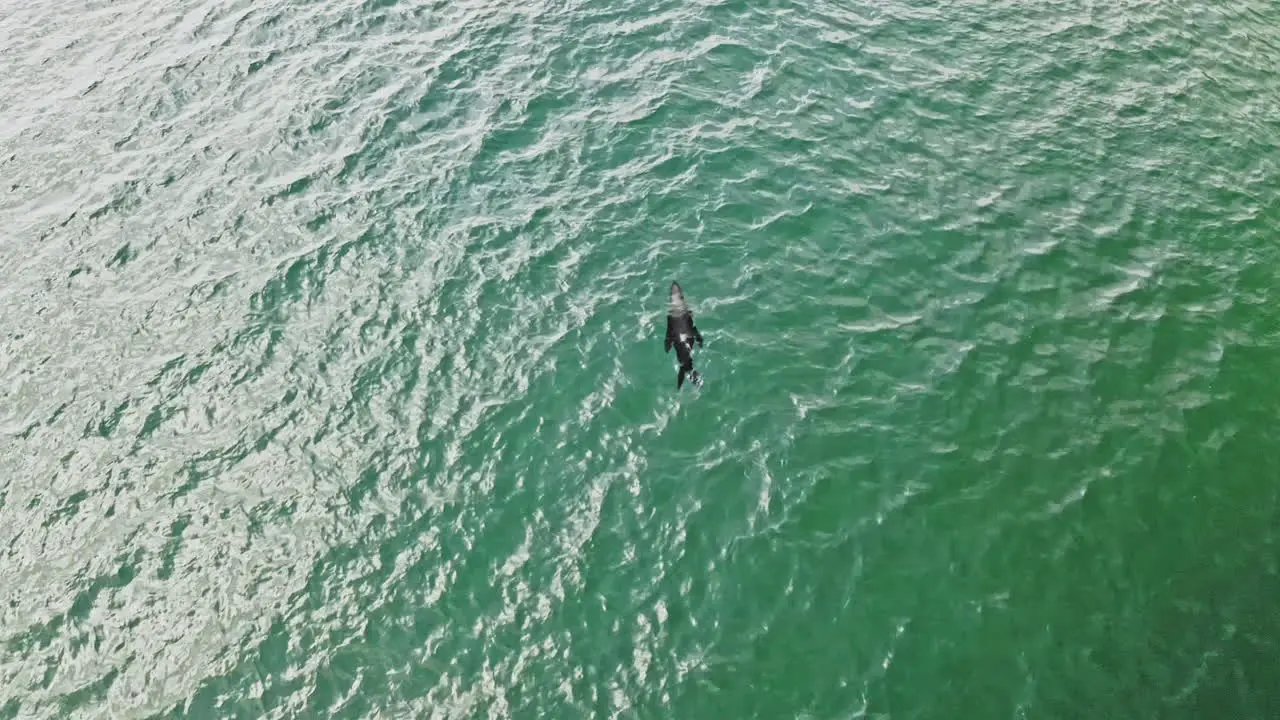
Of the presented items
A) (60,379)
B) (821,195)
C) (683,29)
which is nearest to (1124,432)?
(821,195)

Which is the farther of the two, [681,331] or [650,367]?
[650,367]

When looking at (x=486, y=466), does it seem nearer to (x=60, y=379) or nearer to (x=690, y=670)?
(x=690, y=670)

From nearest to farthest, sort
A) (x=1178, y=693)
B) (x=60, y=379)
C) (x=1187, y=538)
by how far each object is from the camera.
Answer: (x=1178, y=693) → (x=1187, y=538) → (x=60, y=379)

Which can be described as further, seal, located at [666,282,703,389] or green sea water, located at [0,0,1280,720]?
seal, located at [666,282,703,389]

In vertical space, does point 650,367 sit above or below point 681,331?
below

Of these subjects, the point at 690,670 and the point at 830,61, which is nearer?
the point at 690,670

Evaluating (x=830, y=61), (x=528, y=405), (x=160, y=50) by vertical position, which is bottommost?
(x=528, y=405)

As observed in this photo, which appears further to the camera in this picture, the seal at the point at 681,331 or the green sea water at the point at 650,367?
the seal at the point at 681,331

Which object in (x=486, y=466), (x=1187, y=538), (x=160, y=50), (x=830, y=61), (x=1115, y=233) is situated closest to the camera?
(x=1187, y=538)
